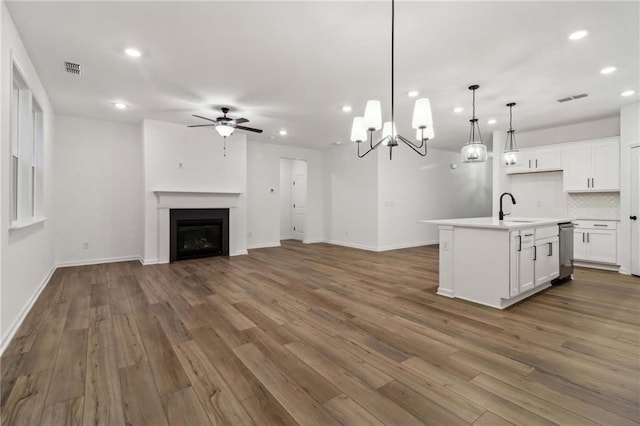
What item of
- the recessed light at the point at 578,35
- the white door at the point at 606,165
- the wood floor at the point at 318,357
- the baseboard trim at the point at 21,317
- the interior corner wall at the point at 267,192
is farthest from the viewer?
the interior corner wall at the point at 267,192

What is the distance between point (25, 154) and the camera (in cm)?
349

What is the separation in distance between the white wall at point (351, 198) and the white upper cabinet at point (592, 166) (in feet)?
12.4

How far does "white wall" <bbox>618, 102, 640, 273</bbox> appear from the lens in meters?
4.72

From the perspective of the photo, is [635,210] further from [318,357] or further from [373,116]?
[318,357]

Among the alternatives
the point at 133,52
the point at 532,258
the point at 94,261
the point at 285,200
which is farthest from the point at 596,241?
the point at 94,261

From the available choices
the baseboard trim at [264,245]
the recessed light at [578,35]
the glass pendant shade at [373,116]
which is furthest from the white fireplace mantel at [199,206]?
the recessed light at [578,35]

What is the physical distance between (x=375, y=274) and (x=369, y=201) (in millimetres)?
2984

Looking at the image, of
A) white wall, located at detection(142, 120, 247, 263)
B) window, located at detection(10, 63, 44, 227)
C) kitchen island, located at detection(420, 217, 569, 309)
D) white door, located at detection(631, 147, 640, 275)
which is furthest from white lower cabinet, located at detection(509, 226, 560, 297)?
white wall, located at detection(142, 120, 247, 263)

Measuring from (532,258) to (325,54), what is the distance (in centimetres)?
345

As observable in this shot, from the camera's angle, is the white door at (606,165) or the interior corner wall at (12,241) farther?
the white door at (606,165)

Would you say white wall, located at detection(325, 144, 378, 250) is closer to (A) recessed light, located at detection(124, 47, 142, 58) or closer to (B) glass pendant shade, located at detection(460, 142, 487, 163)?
(B) glass pendant shade, located at detection(460, 142, 487, 163)

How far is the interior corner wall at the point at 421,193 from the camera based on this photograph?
7.34 metres

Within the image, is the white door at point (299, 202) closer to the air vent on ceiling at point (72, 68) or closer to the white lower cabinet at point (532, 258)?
the air vent on ceiling at point (72, 68)

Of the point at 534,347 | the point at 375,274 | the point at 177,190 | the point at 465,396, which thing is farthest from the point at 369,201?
the point at 465,396
